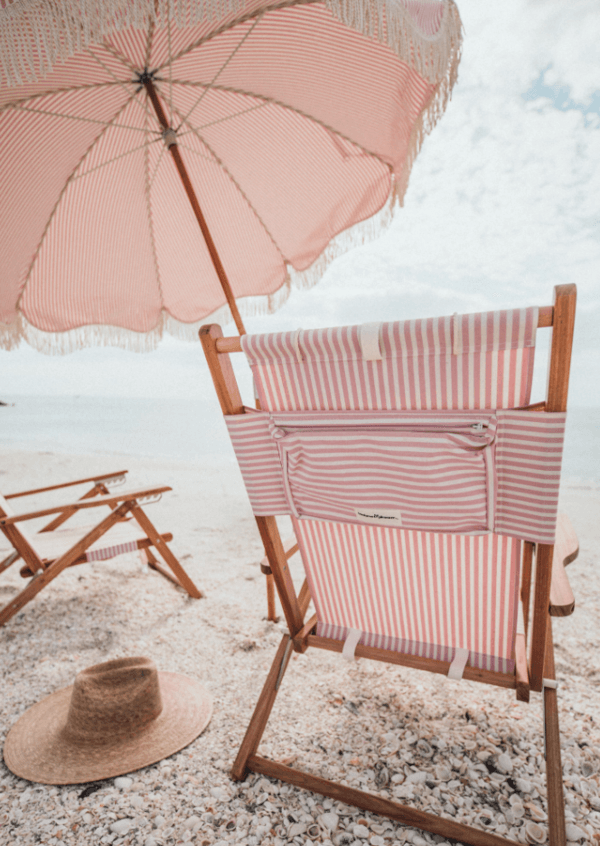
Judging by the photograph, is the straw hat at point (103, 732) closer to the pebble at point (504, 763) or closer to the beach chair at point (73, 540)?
the beach chair at point (73, 540)

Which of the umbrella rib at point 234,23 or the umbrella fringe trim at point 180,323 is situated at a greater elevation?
the umbrella rib at point 234,23

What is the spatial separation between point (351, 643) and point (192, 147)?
2747mm

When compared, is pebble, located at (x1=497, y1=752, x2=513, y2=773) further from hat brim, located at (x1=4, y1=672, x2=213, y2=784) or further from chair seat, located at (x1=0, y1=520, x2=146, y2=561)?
chair seat, located at (x1=0, y1=520, x2=146, y2=561)

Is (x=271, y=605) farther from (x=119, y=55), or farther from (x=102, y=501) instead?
(x=119, y=55)

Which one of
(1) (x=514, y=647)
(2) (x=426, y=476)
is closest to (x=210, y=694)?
(1) (x=514, y=647)

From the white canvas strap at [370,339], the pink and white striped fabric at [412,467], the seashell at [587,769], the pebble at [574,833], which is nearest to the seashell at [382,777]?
the pebble at [574,833]

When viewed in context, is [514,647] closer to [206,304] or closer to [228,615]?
[228,615]

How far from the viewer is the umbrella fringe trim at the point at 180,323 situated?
2.67 metres

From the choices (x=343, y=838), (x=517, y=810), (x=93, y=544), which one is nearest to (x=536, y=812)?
(x=517, y=810)

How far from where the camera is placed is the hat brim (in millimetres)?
1390

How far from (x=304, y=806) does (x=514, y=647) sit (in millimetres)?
756

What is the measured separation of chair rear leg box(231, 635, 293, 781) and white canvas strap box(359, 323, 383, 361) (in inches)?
37.3

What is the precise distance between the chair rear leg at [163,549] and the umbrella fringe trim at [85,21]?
76.7 inches

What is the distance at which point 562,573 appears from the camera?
122 cm
